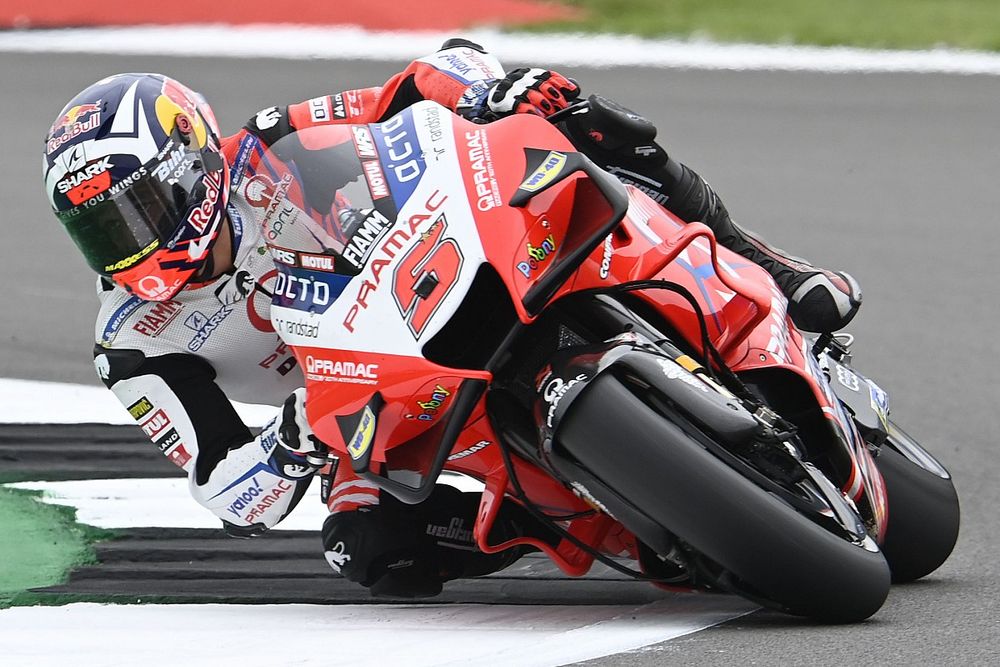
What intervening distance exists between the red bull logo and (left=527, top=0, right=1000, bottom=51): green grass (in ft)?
23.3

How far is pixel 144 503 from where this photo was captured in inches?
189

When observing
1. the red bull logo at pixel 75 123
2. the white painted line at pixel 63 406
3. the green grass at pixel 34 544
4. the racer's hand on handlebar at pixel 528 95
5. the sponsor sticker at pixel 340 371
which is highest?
the racer's hand on handlebar at pixel 528 95

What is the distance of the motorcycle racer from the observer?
3678mm

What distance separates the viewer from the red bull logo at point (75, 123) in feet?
12.2

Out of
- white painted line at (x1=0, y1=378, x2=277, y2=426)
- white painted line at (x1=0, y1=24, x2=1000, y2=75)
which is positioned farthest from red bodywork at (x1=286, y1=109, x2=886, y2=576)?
white painted line at (x1=0, y1=24, x2=1000, y2=75)

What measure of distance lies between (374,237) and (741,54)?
23.8 feet

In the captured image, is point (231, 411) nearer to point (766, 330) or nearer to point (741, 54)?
point (766, 330)

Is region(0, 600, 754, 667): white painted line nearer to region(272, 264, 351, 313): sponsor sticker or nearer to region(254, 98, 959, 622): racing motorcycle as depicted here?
region(254, 98, 959, 622): racing motorcycle

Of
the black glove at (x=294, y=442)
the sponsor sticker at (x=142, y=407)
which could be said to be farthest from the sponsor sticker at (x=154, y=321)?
the black glove at (x=294, y=442)

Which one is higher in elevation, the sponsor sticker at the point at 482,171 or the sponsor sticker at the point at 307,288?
the sponsor sticker at the point at 482,171

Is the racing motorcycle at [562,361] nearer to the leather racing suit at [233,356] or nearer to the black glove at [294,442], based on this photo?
the black glove at [294,442]

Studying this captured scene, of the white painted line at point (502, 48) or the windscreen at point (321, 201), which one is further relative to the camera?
the white painted line at point (502, 48)

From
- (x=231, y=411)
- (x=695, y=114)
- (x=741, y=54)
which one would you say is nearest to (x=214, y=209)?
(x=231, y=411)

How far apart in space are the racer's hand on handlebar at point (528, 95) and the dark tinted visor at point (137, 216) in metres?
Result: 0.73
